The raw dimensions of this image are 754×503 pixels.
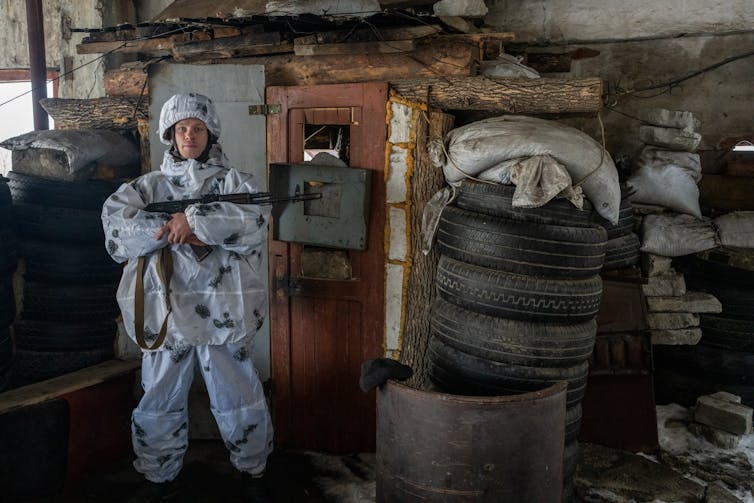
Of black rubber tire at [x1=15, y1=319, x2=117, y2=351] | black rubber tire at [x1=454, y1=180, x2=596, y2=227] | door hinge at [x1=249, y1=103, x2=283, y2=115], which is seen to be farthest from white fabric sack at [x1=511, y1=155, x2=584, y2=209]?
black rubber tire at [x1=15, y1=319, x2=117, y2=351]

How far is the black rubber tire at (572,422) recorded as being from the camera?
10.6ft

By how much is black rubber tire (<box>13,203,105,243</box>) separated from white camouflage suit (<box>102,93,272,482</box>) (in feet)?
3.77

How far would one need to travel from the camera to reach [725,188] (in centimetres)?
480

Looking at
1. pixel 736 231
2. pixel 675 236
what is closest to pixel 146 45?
pixel 675 236

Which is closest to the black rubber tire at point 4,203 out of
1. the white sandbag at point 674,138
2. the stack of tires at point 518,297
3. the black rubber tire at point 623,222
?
the stack of tires at point 518,297

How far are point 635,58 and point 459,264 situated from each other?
2.72 m

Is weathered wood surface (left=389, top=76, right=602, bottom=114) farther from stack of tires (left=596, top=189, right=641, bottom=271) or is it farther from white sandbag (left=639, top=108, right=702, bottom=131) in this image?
white sandbag (left=639, top=108, right=702, bottom=131)

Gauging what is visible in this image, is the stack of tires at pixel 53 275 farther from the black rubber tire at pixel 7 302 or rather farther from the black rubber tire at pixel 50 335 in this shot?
the black rubber tire at pixel 7 302

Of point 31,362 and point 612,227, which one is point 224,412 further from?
point 612,227

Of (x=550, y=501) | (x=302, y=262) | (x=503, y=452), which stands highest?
(x=302, y=262)

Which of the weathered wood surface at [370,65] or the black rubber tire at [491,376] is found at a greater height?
the weathered wood surface at [370,65]

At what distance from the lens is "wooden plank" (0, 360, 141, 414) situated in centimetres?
349

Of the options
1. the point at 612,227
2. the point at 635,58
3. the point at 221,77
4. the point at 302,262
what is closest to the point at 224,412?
the point at 302,262

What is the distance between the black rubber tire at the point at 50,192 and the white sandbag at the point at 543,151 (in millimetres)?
2547
